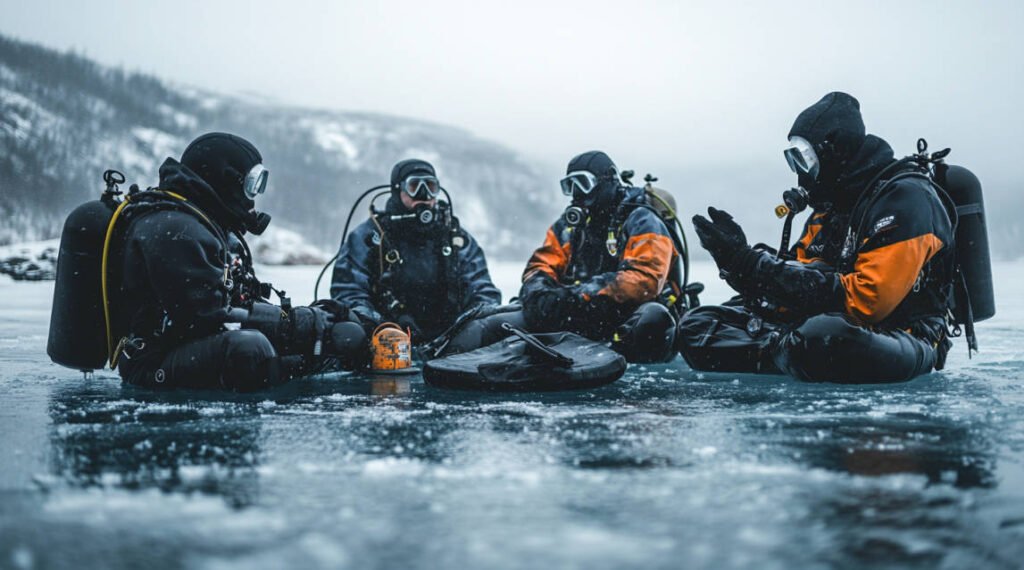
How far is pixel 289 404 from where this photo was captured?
134 inches

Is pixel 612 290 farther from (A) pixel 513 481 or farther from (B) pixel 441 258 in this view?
(A) pixel 513 481

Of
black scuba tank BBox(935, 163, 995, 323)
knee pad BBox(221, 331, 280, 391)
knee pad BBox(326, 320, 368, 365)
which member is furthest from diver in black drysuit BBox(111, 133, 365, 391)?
black scuba tank BBox(935, 163, 995, 323)

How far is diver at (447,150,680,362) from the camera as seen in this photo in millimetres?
5027

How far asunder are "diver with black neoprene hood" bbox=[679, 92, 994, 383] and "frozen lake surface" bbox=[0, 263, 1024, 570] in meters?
0.45

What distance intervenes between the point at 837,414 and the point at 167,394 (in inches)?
106

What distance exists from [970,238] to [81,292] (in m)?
4.11

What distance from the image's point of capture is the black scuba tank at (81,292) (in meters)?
Result: 3.67

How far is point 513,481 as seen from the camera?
2.05 m

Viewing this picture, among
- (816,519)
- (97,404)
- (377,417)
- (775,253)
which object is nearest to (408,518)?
(816,519)

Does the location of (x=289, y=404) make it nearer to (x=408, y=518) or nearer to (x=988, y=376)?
(x=408, y=518)

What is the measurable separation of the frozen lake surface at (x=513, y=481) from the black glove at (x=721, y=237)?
34.0 inches

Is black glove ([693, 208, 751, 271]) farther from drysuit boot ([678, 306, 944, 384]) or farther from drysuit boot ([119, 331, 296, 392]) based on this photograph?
drysuit boot ([119, 331, 296, 392])

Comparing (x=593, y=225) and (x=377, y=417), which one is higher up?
(x=593, y=225)

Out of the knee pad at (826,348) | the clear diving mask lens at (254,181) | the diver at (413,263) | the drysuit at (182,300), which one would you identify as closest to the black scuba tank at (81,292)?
the drysuit at (182,300)
